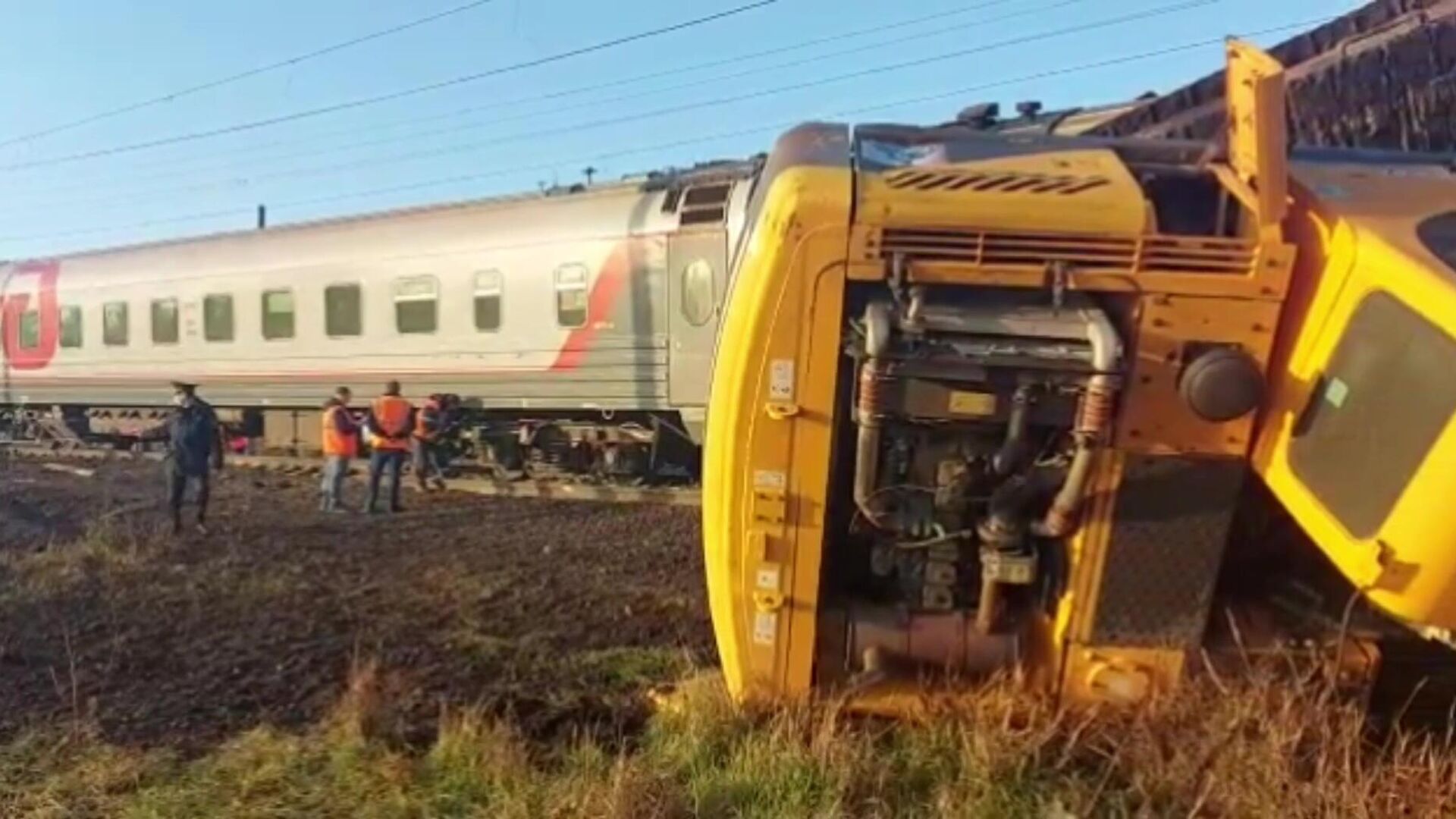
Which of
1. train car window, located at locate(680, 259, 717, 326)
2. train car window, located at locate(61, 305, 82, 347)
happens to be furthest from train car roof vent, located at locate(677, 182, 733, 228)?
train car window, located at locate(61, 305, 82, 347)

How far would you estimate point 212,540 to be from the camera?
10.7 metres

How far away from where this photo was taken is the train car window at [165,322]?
711 inches

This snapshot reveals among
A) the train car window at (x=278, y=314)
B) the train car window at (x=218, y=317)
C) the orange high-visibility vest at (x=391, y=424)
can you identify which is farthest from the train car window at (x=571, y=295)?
the train car window at (x=218, y=317)

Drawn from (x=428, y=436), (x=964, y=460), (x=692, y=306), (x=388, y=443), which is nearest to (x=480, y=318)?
(x=428, y=436)

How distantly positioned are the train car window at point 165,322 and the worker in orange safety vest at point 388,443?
587 centimetres

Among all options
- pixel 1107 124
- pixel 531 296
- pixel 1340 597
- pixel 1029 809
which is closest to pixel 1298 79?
pixel 1107 124

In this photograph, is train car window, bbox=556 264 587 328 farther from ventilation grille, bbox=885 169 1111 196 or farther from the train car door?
ventilation grille, bbox=885 169 1111 196

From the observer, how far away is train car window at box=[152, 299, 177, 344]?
18062 mm

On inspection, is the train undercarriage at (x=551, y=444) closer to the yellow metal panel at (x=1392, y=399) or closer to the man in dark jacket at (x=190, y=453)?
the man in dark jacket at (x=190, y=453)

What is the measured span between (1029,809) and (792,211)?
1.82 m

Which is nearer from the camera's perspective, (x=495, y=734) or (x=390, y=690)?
(x=495, y=734)

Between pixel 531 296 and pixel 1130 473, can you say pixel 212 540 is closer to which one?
pixel 531 296

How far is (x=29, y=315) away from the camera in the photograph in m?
21.2

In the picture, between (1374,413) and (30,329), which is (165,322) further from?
(1374,413)
